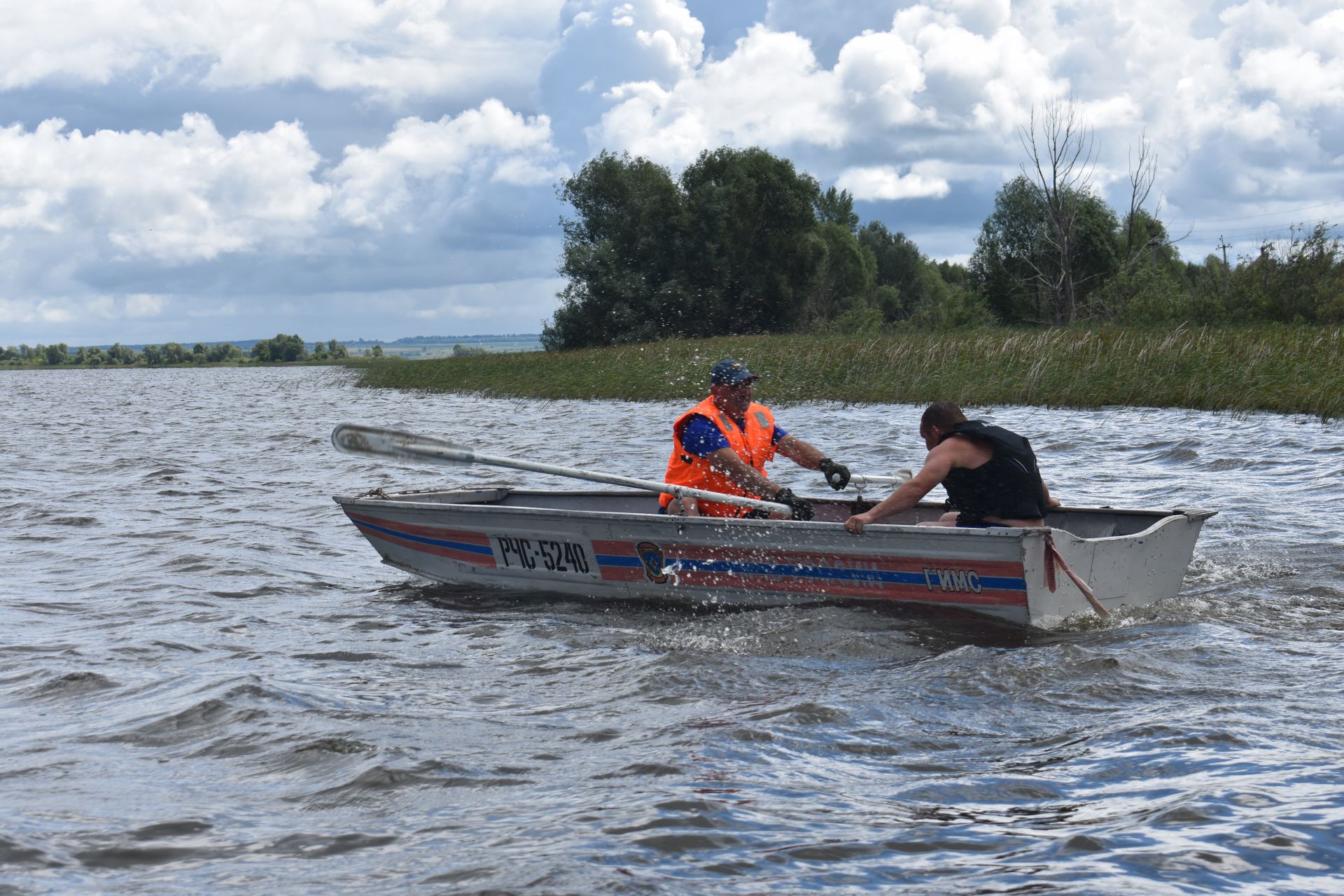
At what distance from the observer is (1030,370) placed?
23.9 meters

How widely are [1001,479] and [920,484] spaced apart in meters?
0.54

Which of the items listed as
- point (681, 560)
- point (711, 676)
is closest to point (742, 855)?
point (711, 676)

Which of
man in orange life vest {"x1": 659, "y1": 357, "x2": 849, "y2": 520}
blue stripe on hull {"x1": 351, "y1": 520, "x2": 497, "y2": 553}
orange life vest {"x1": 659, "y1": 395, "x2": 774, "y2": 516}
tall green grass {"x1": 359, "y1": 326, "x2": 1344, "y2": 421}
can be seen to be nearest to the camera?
man in orange life vest {"x1": 659, "y1": 357, "x2": 849, "y2": 520}

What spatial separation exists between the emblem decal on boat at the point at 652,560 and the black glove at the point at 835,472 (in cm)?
142

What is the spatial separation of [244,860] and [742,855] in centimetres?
183

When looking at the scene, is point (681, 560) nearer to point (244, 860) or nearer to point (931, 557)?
point (931, 557)

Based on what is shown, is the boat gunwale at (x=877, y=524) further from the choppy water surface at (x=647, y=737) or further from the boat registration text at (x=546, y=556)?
the choppy water surface at (x=647, y=737)

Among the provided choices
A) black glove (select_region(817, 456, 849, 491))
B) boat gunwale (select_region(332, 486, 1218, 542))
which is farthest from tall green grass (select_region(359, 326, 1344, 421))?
black glove (select_region(817, 456, 849, 491))

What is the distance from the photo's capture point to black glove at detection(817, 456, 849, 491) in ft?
30.4

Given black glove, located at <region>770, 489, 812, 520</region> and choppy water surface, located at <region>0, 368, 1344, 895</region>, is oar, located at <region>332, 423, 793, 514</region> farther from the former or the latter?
choppy water surface, located at <region>0, 368, 1344, 895</region>

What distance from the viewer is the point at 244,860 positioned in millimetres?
4418

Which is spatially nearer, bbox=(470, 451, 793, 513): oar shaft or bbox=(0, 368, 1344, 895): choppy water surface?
bbox=(0, 368, 1344, 895): choppy water surface

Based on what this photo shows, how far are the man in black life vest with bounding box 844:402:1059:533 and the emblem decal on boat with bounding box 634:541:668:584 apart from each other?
1.68m

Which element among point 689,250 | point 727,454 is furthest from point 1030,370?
point 689,250
